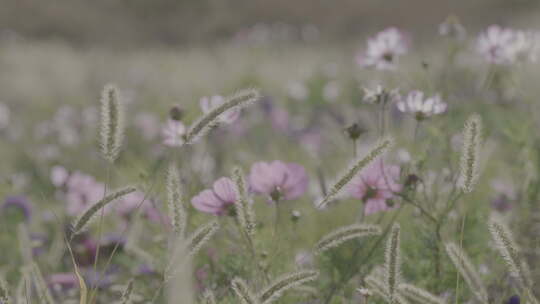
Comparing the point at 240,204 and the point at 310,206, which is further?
the point at 310,206

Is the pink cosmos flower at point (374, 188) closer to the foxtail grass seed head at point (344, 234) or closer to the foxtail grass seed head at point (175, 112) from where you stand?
the foxtail grass seed head at point (344, 234)

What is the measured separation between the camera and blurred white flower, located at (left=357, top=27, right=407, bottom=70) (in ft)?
4.17

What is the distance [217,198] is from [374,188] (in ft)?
0.94

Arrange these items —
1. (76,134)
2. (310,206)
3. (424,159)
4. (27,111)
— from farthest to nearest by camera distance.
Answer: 1. (27,111)
2. (76,134)
3. (310,206)
4. (424,159)

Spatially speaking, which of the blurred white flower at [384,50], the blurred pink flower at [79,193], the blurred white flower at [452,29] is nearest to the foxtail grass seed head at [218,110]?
the blurred white flower at [384,50]

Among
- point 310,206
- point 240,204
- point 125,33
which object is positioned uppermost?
point 125,33

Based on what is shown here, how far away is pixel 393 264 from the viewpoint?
0.75 meters

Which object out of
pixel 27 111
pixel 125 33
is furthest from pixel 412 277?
pixel 125 33

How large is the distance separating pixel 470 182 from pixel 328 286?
1.49ft

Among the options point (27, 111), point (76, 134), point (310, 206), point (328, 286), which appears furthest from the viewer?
point (27, 111)

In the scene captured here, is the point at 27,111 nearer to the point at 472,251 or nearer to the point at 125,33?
the point at 472,251

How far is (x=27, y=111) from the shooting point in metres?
4.95

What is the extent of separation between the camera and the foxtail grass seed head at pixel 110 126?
79 cm

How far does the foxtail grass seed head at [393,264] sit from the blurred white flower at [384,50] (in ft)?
1.93
